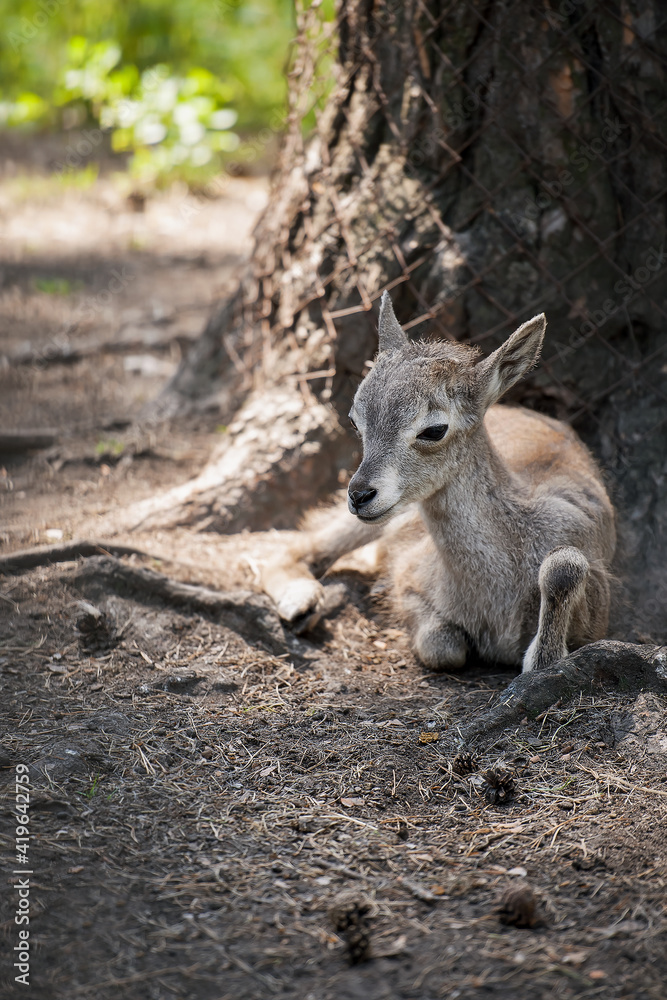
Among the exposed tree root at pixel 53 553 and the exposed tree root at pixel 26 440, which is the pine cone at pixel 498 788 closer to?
the exposed tree root at pixel 53 553

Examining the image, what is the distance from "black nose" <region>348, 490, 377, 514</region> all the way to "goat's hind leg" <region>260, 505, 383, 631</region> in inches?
37.1

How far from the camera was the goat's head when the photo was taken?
156 inches

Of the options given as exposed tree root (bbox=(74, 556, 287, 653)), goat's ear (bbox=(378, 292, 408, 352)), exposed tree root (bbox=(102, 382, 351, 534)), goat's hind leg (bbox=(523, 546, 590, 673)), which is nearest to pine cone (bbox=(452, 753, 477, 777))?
goat's hind leg (bbox=(523, 546, 590, 673))

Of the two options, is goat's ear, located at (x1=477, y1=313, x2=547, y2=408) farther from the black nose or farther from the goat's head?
the black nose

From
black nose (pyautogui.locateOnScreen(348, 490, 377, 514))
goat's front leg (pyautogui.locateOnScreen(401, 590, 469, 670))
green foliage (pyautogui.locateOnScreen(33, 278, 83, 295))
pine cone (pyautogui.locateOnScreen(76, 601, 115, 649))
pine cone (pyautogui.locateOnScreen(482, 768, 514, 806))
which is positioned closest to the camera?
pine cone (pyautogui.locateOnScreen(482, 768, 514, 806))

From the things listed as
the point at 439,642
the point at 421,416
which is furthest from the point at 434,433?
the point at 439,642

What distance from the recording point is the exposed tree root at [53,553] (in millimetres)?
4586

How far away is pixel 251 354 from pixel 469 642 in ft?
8.74

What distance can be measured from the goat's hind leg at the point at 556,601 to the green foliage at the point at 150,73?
916 cm

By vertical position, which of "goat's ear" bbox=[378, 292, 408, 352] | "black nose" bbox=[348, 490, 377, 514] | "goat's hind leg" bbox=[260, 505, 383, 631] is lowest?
"goat's hind leg" bbox=[260, 505, 383, 631]

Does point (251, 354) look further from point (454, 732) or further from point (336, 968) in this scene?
point (336, 968)

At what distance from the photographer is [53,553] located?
4641mm

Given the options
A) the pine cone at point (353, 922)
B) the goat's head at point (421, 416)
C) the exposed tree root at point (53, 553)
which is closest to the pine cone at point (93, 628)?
the exposed tree root at point (53, 553)

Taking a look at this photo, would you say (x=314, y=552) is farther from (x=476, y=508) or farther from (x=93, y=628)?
(x=93, y=628)
